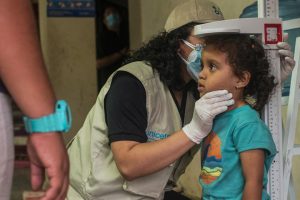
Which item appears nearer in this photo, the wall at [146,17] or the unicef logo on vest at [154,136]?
the unicef logo on vest at [154,136]

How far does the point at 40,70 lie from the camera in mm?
854

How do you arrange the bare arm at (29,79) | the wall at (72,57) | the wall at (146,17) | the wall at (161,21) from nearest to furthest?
the bare arm at (29,79) → the wall at (161,21) → the wall at (146,17) → the wall at (72,57)

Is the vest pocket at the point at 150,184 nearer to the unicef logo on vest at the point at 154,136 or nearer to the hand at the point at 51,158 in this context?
the unicef logo on vest at the point at 154,136

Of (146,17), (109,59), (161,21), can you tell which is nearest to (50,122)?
(161,21)

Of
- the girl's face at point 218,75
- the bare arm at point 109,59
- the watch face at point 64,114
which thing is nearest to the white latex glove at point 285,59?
the girl's face at point 218,75

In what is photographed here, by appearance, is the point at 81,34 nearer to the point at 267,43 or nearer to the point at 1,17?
the point at 267,43

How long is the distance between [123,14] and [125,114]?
142 inches

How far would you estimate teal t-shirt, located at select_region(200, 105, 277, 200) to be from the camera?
1.37m

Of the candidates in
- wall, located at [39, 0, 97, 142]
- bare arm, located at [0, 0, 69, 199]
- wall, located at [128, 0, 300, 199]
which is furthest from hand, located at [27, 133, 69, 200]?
wall, located at [39, 0, 97, 142]

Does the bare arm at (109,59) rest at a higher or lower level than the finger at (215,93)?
lower

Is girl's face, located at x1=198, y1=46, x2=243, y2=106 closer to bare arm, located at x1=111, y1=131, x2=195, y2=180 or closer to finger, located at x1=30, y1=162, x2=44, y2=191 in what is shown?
bare arm, located at x1=111, y1=131, x2=195, y2=180

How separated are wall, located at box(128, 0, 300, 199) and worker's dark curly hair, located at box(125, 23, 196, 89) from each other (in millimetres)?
801

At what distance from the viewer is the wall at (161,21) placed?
2.71 meters

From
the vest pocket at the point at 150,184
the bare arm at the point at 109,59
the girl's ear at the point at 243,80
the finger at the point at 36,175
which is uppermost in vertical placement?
the girl's ear at the point at 243,80
